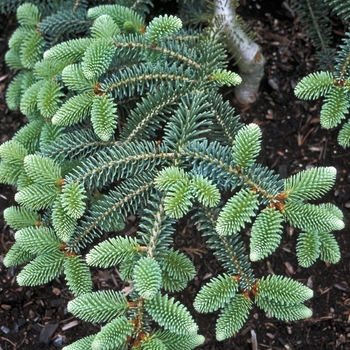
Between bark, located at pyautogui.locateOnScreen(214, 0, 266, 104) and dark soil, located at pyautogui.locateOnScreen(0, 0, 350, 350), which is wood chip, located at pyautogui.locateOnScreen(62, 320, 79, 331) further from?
bark, located at pyautogui.locateOnScreen(214, 0, 266, 104)

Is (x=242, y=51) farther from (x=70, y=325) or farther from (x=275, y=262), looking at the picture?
(x=70, y=325)

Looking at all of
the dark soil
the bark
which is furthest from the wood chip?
the bark

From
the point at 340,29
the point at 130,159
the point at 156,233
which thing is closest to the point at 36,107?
the point at 130,159

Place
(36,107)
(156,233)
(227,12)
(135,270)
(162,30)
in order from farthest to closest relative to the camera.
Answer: (227,12) < (36,107) < (162,30) < (156,233) < (135,270)

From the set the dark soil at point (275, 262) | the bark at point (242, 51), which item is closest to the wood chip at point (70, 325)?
the dark soil at point (275, 262)

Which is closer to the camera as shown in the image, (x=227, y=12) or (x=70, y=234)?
(x=70, y=234)

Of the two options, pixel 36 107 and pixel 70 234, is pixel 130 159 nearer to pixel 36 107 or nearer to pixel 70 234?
pixel 70 234

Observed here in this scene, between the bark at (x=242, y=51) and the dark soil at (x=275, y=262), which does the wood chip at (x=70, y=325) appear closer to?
the dark soil at (x=275, y=262)

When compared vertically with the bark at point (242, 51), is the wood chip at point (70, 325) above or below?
below

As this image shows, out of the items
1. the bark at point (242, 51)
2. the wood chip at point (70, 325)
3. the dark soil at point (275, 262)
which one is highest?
the bark at point (242, 51)
